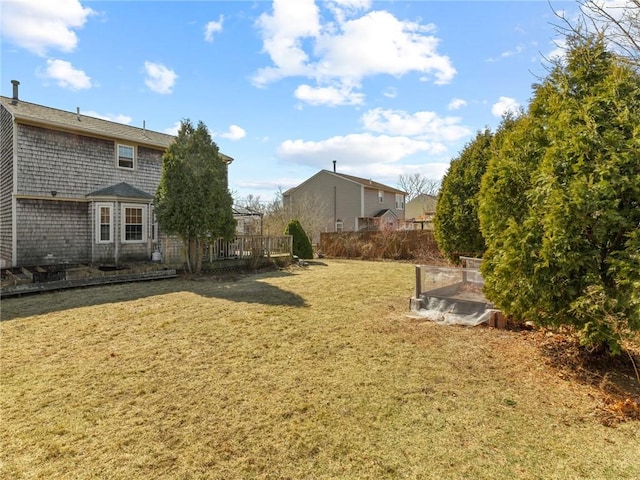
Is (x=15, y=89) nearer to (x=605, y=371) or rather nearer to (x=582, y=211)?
(x=582, y=211)

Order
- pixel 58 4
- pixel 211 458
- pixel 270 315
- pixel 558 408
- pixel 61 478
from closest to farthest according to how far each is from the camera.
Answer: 1. pixel 61 478
2. pixel 211 458
3. pixel 558 408
4. pixel 270 315
5. pixel 58 4

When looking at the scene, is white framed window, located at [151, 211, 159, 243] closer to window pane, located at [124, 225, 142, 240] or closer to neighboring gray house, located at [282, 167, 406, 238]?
window pane, located at [124, 225, 142, 240]

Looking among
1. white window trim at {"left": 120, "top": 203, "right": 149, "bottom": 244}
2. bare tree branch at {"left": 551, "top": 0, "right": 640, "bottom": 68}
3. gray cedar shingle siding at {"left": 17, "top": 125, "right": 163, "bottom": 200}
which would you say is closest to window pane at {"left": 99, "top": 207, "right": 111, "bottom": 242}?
white window trim at {"left": 120, "top": 203, "right": 149, "bottom": 244}

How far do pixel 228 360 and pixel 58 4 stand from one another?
825 cm

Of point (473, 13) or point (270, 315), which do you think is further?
point (473, 13)

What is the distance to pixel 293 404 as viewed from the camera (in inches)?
129

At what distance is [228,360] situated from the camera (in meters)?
4.45

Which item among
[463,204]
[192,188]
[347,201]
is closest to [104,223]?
[192,188]

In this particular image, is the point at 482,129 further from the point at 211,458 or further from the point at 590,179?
the point at 211,458

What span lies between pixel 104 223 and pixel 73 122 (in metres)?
4.15

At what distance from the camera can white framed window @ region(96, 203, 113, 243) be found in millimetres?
13170

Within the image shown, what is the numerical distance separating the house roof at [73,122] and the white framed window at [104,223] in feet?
A: 9.53

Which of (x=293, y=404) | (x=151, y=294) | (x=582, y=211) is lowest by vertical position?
(x=293, y=404)

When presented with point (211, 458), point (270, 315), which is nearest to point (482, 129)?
point (270, 315)
